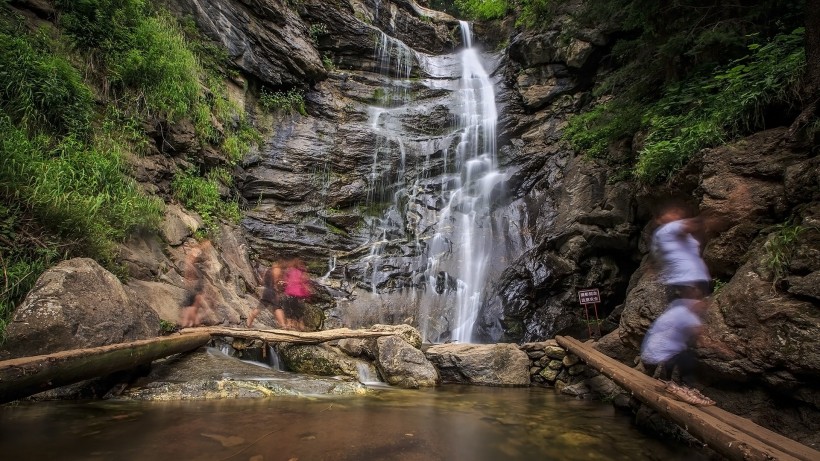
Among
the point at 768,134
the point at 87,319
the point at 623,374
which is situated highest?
the point at 768,134

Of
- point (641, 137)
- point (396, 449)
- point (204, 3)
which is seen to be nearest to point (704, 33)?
point (641, 137)

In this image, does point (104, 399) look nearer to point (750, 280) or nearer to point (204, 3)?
point (750, 280)

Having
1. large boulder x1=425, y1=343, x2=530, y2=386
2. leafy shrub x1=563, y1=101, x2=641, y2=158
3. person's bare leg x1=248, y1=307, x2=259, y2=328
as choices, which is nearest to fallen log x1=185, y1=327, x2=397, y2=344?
large boulder x1=425, y1=343, x2=530, y2=386

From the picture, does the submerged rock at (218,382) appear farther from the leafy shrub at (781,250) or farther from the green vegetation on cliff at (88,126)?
the leafy shrub at (781,250)

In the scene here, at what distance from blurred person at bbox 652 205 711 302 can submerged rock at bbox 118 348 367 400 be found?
4.40 metres

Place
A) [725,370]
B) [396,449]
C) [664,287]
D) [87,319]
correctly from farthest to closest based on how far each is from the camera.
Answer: [664,287] < [87,319] < [725,370] < [396,449]

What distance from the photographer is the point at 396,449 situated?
3316 millimetres

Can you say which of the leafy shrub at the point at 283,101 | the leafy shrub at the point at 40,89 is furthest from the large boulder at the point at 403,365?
the leafy shrub at the point at 283,101

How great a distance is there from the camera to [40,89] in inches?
239

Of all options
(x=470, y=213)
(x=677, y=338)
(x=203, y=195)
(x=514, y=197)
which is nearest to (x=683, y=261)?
(x=677, y=338)

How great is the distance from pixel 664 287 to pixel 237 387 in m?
5.69

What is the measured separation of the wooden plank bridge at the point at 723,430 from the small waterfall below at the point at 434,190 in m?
5.95

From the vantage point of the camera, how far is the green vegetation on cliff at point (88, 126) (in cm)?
471

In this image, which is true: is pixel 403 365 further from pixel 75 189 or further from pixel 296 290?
pixel 75 189
